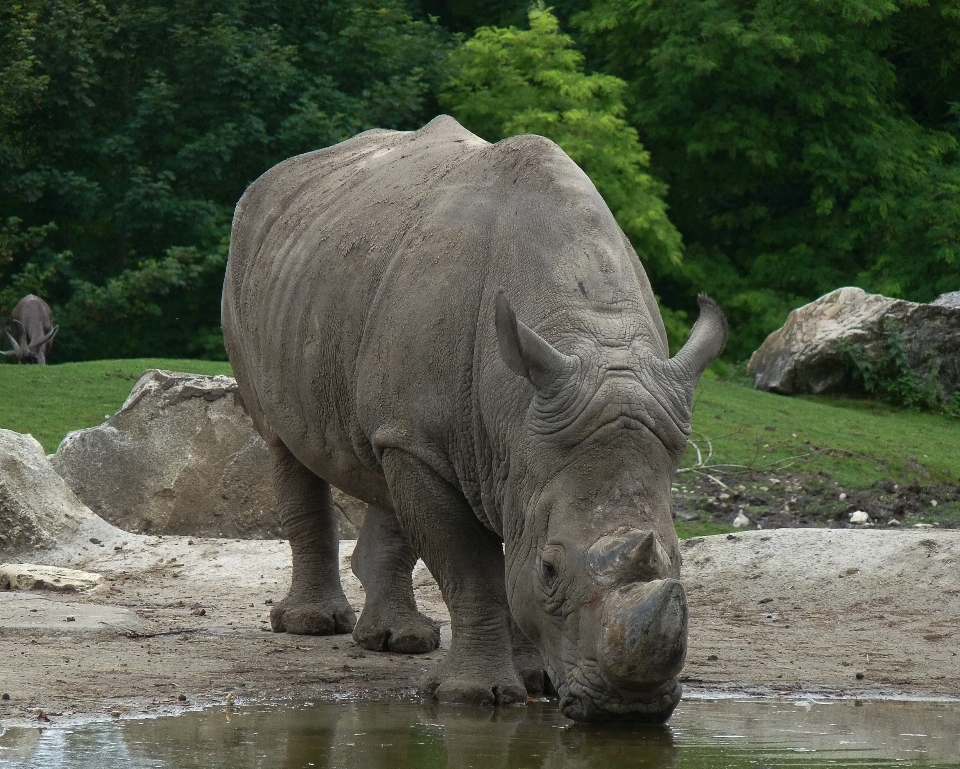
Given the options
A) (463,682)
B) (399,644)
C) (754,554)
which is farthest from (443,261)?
(754,554)

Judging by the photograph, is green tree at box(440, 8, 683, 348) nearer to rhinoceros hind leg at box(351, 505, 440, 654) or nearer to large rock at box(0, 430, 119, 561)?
large rock at box(0, 430, 119, 561)

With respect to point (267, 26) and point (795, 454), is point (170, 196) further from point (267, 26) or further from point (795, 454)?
point (795, 454)

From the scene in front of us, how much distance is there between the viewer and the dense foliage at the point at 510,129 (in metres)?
25.7

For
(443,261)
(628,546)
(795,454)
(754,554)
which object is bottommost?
(795,454)

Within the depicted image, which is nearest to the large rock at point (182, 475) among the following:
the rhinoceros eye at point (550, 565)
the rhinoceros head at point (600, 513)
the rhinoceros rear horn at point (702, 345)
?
the rhinoceros head at point (600, 513)

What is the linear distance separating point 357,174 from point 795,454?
8.21 m

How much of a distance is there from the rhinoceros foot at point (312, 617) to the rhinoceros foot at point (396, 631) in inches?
15.6

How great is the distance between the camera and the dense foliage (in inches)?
1011

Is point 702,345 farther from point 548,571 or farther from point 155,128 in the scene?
point 155,128

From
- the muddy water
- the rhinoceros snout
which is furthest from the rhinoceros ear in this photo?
the muddy water

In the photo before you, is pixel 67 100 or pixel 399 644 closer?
pixel 399 644

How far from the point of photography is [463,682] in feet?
20.4

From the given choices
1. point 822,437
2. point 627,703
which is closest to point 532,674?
point 627,703

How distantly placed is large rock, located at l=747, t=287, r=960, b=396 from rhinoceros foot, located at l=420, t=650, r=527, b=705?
14032mm
